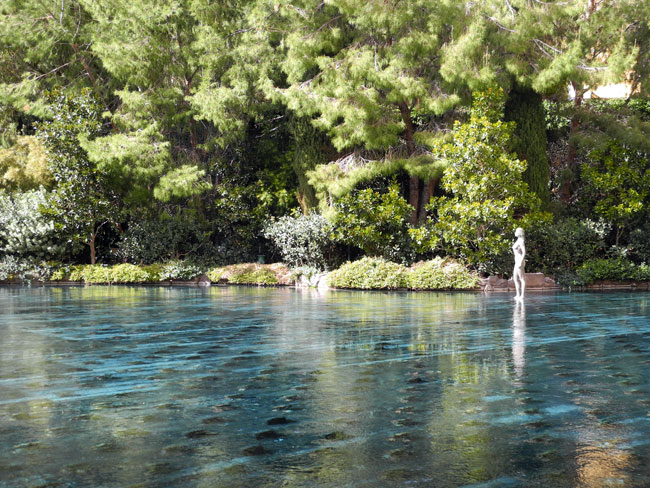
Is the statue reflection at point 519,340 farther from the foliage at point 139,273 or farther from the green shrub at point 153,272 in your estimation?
the green shrub at point 153,272

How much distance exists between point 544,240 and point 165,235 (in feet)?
42.4

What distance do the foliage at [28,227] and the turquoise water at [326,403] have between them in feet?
52.2

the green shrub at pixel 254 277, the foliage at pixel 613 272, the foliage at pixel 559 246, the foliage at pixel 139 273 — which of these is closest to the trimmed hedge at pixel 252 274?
the green shrub at pixel 254 277

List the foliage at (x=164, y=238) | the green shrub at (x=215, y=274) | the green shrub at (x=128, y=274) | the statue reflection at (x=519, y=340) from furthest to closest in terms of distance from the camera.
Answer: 1. the foliage at (x=164, y=238)
2. the green shrub at (x=128, y=274)
3. the green shrub at (x=215, y=274)
4. the statue reflection at (x=519, y=340)

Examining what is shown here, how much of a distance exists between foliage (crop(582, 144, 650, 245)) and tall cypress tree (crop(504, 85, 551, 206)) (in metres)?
1.37

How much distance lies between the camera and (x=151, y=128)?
1067 inches

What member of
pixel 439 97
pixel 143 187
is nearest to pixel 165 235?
pixel 143 187

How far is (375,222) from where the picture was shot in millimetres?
25719

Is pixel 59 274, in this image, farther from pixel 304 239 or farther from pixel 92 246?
pixel 304 239

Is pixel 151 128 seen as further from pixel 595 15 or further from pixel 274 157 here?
pixel 595 15

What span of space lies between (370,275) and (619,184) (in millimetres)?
8134

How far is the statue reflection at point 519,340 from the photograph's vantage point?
→ 855 centimetres

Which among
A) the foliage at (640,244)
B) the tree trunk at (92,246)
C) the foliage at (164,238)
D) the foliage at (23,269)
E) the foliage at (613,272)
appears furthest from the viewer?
the tree trunk at (92,246)

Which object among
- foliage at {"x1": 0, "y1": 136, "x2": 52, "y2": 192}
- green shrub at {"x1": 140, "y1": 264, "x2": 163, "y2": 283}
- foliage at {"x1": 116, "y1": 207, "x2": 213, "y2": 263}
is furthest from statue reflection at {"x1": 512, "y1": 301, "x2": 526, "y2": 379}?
foliage at {"x1": 0, "y1": 136, "x2": 52, "y2": 192}
